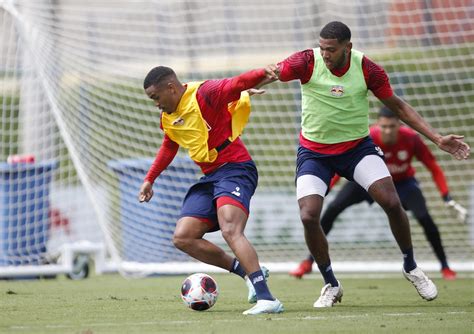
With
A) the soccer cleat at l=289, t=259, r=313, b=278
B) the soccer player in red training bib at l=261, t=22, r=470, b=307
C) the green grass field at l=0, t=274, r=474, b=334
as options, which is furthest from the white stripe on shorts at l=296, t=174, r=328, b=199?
the soccer cleat at l=289, t=259, r=313, b=278

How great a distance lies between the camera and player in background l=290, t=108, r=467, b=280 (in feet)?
34.7

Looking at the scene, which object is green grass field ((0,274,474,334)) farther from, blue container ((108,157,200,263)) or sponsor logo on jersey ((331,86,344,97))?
blue container ((108,157,200,263))

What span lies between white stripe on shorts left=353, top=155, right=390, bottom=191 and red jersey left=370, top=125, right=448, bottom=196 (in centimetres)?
287

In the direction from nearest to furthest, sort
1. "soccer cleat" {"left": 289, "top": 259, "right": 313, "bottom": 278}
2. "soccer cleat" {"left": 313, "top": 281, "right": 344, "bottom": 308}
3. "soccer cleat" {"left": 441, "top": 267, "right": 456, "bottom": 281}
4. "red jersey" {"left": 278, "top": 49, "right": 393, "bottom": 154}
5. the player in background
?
"red jersey" {"left": 278, "top": 49, "right": 393, "bottom": 154} < "soccer cleat" {"left": 313, "top": 281, "right": 344, "bottom": 308} < the player in background < "soccer cleat" {"left": 289, "top": 259, "right": 313, "bottom": 278} < "soccer cleat" {"left": 441, "top": 267, "right": 456, "bottom": 281}

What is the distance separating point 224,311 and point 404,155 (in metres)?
4.09

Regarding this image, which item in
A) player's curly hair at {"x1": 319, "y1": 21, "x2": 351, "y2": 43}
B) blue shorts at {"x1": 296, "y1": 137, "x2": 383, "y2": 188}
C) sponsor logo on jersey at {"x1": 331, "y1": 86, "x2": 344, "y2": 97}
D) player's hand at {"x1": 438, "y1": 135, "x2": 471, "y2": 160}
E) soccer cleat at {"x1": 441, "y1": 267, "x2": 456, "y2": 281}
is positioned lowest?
soccer cleat at {"x1": 441, "y1": 267, "x2": 456, "y2": 281}

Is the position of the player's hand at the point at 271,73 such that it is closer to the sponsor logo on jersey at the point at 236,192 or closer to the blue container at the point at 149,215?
the sponsor logo on jersey at the point at 236,192

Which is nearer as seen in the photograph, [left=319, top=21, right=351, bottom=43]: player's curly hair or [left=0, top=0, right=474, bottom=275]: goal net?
[left=319, top=21, right=351, bottom=43]: player's curly hair

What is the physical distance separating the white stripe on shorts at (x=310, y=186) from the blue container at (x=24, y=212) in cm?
523

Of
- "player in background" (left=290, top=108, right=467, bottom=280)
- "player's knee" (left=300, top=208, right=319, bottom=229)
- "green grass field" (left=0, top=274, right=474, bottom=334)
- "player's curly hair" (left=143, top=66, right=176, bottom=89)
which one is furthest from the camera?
"player in background" (left=290, top=108, right=467, bottom=280)

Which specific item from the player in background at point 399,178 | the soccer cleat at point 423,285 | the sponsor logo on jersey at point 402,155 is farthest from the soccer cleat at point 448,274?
the soccer cleat at point 423,285

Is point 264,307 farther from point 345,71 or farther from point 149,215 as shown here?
point 149,215

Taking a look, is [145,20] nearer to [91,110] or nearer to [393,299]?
[91,110]

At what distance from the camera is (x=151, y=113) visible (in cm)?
1359
